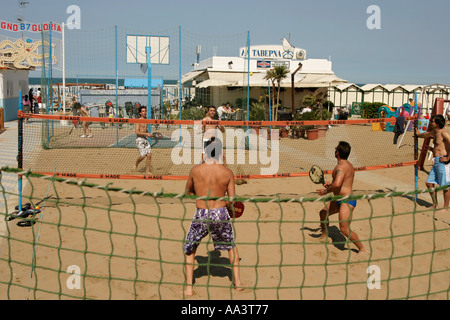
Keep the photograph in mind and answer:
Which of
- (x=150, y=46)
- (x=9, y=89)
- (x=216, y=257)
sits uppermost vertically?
(x=150, y=46)

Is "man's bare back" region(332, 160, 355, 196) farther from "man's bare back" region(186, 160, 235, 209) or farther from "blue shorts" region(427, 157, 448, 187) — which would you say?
"blue shorts" region(427, 157, 448, 187)

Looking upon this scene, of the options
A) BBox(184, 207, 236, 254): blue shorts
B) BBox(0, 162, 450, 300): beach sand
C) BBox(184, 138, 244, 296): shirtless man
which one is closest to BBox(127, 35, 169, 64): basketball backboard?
BBox(0, 162, 450, 300): beach sand

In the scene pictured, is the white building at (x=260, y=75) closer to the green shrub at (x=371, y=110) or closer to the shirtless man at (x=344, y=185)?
the green shrub at (x=371, y=110)

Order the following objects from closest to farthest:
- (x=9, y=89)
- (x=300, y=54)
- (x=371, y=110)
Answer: (x=9, y=89) < (x=371, y=110) < (x=300, y=54)

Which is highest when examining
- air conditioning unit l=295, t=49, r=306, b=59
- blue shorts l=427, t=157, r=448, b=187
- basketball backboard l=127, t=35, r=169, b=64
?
air conditioning unit l=295, t=49, r=306, b=59

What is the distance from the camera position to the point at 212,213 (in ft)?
14.7

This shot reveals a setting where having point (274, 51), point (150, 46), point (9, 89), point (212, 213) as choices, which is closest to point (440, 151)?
point (212, 213)

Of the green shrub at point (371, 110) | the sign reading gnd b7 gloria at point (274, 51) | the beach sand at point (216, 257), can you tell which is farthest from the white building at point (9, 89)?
the green shrub at point (371, 110)

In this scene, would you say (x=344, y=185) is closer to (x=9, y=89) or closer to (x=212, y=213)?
(x=212, y=213)

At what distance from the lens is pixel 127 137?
15930 mm

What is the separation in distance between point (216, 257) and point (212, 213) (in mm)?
1395

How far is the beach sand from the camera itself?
4.27m

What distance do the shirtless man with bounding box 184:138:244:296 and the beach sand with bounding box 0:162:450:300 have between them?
138 millimetres
